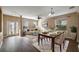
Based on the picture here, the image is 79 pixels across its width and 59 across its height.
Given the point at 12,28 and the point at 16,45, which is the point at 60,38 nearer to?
the point at 16,45

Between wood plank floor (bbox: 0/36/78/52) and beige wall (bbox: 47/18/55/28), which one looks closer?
wood plank floor (bbox: 0/36/78/52)

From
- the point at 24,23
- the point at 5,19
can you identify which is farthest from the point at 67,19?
the point at 5,19

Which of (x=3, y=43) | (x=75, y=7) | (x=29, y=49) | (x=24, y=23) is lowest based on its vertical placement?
(x=29, y=49)

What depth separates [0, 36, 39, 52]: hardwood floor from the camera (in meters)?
1.95

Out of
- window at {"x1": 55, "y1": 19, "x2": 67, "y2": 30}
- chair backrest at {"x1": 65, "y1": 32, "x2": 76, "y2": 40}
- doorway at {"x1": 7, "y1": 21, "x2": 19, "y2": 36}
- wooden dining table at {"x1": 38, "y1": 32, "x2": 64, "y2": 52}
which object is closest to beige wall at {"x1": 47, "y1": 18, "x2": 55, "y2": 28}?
window at {"x1": 55, "y1": 19, "x2": 67, "y2": 30}

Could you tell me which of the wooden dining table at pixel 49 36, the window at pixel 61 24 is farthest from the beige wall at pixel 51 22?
the wooden dining table at pixel 49 36

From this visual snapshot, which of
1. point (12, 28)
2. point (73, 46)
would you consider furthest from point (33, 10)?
point (73, 46)

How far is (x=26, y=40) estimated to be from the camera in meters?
2.05

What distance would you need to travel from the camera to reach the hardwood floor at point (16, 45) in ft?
6.40

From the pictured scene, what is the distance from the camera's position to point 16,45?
1.96m

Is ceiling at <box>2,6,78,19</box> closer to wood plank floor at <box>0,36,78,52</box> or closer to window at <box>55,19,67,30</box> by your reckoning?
window at <box>55,19,67,30</box>

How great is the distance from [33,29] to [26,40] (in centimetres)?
31
